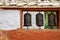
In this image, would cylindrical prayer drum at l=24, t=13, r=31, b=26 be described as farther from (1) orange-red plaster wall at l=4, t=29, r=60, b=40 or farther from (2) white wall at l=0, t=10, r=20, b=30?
(1) orange-red plaster wall at l=4, t=29, r=60, b=40

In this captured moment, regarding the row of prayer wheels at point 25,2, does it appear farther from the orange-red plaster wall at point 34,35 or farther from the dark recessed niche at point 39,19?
the orange-red plaster wall at point 34,35

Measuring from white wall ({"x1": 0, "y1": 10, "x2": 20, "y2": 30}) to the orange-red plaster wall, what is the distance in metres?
1.62

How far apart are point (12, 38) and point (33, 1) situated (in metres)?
1.73

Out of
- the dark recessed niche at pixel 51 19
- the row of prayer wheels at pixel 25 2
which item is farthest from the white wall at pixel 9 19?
the dark recessed niche at pixel 51 19

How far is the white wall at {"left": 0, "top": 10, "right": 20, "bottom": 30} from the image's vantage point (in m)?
2.95

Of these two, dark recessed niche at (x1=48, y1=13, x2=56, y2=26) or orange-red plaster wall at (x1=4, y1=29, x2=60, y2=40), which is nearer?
orange-red plaster wall at (x1=4, y1=29, x2=60, y2=40)

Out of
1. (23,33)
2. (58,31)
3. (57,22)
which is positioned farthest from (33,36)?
(57,22)

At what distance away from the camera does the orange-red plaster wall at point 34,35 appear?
130 centimetres

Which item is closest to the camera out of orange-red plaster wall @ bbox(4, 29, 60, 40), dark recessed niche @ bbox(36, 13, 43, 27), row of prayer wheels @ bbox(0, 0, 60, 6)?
orange-red plaster wall @ bbox(4, 29, 60, 40)

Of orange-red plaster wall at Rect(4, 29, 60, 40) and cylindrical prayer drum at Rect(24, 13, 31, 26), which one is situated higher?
orange-red plaster wall at Rect(4, 29, 60, 40)

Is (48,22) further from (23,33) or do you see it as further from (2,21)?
(23,33)

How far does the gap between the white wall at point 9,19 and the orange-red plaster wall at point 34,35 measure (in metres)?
1.62

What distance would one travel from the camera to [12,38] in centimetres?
128

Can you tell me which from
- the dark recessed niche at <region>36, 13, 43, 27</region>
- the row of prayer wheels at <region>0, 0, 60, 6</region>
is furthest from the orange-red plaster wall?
Answer: the dark recessed niche at <region>36, 13, 43, 27</region>
